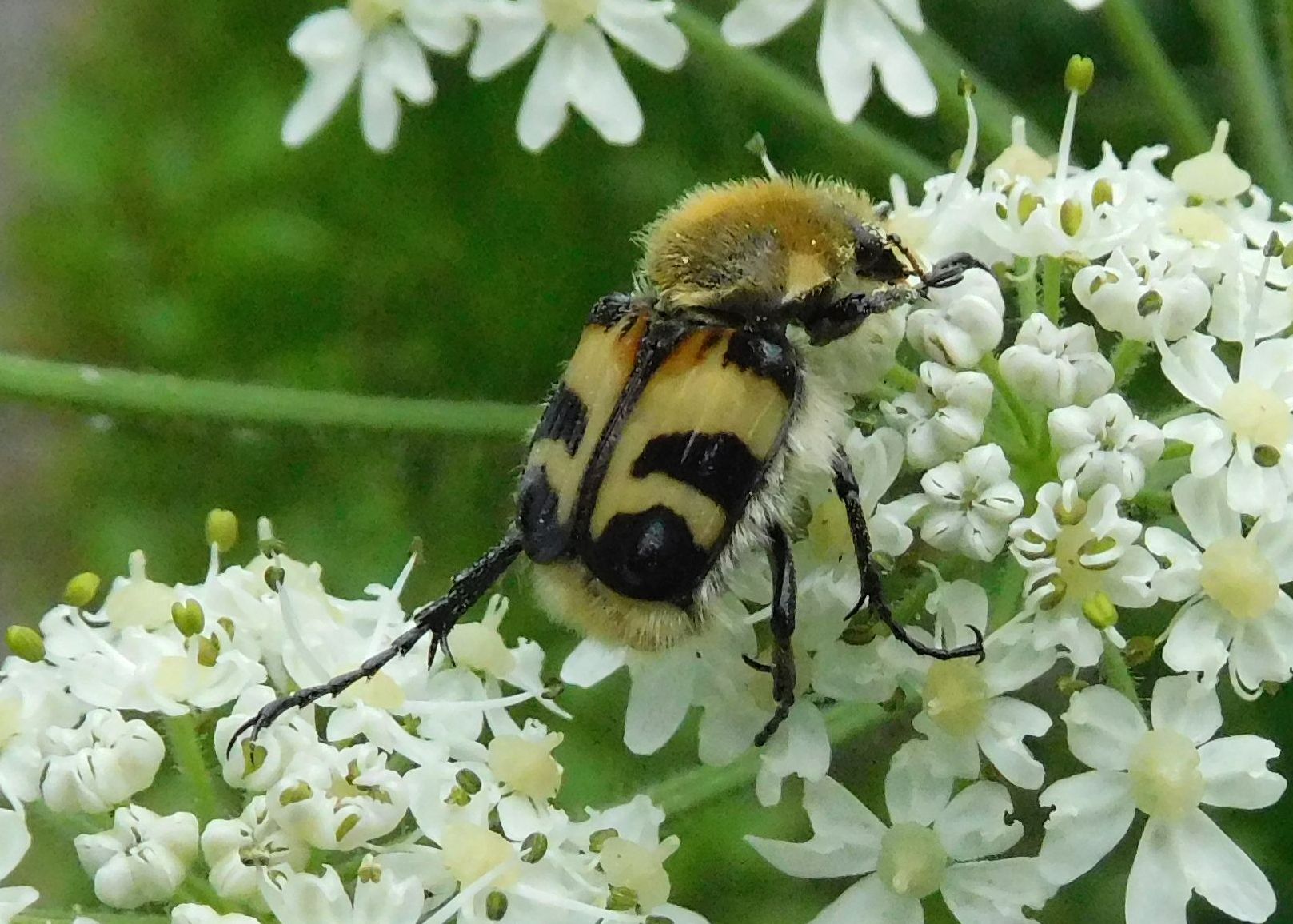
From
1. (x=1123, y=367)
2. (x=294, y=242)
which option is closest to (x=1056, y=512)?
(x=1123, y=367)

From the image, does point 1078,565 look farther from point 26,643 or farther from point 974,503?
point 26,643

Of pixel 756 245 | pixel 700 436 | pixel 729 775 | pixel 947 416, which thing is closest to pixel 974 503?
pixel 947 416

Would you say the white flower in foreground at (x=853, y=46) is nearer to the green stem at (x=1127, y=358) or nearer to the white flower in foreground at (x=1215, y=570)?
the green stem at (x=1127, y=358)

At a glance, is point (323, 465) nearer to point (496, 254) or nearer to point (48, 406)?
point (496, 254)

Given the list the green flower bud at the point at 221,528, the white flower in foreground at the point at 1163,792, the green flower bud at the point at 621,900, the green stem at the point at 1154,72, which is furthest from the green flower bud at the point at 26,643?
the green stem at the point at 1154,72

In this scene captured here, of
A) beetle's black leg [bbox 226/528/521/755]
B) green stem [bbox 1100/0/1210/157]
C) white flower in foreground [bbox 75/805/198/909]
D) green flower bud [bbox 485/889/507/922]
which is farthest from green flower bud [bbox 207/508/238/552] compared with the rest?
green stem [bbox 1100/0/1210/157]
